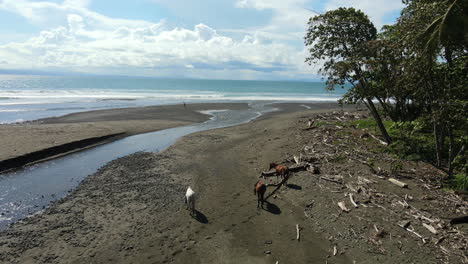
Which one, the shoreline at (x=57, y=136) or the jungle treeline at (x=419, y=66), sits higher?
the jungle treeline at (x=419, y=66)

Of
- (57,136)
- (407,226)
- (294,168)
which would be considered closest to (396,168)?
(407,226)

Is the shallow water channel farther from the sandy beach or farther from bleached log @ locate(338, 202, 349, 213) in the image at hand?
bleached log @ locate(338, 202, 349, 213)

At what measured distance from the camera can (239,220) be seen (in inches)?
444

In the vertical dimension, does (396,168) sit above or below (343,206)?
above

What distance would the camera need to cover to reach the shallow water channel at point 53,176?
41.1 ft

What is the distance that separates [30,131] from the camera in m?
25.3

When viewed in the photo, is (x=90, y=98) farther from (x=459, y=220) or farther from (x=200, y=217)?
(x=459, y=220)

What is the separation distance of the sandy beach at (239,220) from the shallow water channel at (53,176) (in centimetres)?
97

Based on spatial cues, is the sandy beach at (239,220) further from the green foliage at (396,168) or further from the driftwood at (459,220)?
the driftwood at (459,220)

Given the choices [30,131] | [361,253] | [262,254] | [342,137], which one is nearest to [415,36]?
[361,253]

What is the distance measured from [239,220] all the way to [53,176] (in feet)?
41.6

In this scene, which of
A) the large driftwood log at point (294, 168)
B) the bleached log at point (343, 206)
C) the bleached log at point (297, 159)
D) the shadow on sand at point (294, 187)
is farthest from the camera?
the bleached log at point (297, 159)

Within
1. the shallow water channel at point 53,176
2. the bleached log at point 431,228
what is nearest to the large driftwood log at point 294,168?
the bleached log at point 431,228

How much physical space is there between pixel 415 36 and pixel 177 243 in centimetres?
1186
